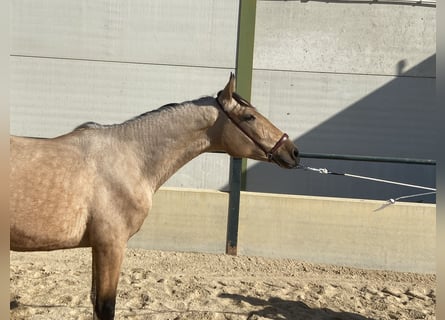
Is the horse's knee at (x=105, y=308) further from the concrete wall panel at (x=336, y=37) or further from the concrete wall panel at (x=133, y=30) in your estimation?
the concrete wall panel at (x=336, y=37)

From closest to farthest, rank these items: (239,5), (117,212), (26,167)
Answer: (26,167)
(117,212)
(239,5)

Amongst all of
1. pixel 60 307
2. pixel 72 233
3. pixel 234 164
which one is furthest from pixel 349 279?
pixel 72 233

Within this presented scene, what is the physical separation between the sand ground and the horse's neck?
4.78 feet

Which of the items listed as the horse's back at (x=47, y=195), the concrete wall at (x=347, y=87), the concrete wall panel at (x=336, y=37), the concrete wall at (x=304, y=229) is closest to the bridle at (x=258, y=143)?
the horse's back at (x=47, y=195)

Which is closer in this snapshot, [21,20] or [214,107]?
[214,107]

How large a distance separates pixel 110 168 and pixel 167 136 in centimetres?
42

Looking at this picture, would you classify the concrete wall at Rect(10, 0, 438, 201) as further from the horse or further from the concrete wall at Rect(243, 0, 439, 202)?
the horse

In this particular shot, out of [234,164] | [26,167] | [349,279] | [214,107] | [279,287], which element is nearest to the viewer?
[26,167]

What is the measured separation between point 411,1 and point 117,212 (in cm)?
616

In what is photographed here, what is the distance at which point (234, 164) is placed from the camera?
5.55m

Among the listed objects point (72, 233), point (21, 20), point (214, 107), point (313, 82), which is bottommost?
point (72, 233)

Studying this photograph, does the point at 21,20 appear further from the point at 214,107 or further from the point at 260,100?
the point at 214,107

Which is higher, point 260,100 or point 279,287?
point 260,100

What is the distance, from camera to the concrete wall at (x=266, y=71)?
22.6 feet
